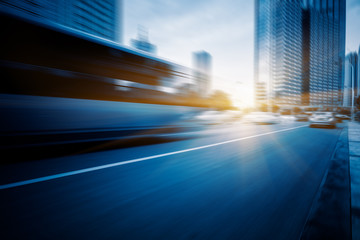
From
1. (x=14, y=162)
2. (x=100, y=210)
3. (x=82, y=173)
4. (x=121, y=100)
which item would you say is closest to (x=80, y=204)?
(x=100, y=210)

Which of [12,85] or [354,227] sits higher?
[12,85]

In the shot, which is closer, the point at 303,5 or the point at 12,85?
the point at 12,85

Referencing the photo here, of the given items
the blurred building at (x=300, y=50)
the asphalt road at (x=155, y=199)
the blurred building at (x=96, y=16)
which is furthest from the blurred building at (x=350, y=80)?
the blurred building at (x=96, y=16)

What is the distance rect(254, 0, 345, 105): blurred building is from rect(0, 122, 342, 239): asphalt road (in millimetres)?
92314

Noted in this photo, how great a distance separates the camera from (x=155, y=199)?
2014 millimetres

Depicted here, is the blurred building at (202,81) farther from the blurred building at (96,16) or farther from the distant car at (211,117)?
the blurred building at (96,16)

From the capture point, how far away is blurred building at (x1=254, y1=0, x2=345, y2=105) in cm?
9431

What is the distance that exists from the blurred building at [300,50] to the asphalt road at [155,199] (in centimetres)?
9231

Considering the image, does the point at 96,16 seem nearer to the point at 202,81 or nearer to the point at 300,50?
the point at 202,81

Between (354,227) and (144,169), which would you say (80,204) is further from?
(354,227)

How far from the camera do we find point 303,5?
107125 millimetres

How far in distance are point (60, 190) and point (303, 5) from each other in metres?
149

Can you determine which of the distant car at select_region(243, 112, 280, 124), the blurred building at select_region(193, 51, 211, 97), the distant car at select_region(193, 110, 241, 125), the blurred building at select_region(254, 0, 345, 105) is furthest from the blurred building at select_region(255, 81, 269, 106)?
the blurred building at select_region(193, 51, 211, 97)

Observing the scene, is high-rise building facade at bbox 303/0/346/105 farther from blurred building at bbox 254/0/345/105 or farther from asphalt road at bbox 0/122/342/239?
asphalt road at bbox 0/122/342/239
